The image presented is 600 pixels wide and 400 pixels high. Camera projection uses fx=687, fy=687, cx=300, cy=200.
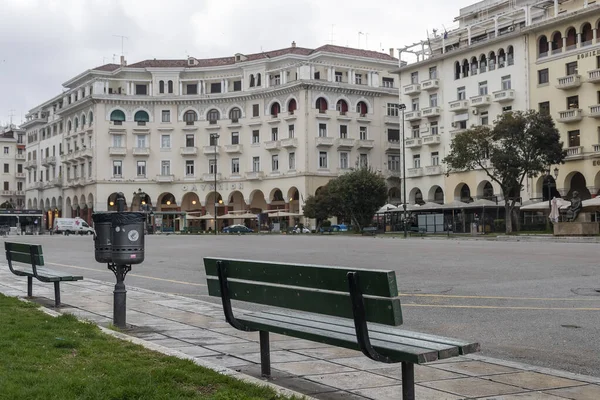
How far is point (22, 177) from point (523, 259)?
11423 cm

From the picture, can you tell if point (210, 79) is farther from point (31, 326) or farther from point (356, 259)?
point (31, 326)

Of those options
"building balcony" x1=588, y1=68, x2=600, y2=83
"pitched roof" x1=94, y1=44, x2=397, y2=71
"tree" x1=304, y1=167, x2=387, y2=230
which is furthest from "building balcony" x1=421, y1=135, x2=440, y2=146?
"pitched roof" x1=94, y1=44, x2=397, y2=71

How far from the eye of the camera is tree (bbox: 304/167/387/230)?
197ft

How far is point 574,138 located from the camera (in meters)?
50.2

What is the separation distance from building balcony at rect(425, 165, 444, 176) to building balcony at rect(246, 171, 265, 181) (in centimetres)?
2038

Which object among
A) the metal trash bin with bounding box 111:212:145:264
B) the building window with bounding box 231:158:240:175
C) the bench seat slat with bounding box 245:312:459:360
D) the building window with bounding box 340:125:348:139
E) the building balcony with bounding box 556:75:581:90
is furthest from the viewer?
the building window with bounding box 231:158:240:175

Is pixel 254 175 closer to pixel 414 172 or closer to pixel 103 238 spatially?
pixel 414 172

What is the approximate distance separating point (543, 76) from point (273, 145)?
102 ft

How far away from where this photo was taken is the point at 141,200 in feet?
266

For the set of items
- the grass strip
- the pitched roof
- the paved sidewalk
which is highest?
the pitched roof

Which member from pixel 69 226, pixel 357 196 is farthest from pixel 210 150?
pixel 357 196

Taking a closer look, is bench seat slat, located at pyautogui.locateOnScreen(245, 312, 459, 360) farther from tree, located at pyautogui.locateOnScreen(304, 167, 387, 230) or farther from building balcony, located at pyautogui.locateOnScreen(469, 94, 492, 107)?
tree, located at pyautogui.locateOnScreen(304, 167, 387, 230)

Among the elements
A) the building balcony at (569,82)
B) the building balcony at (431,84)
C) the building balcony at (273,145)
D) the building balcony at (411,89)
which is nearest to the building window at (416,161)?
the building balcony at (411,89)

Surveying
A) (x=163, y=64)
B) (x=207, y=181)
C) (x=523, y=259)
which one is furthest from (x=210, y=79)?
(x=523, y=259)
